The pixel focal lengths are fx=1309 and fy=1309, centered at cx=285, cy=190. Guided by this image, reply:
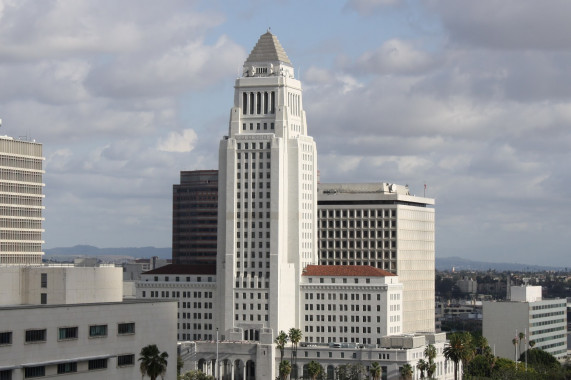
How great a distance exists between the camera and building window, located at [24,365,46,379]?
14488cm

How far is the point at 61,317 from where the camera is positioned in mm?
149000

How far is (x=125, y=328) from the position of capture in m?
159

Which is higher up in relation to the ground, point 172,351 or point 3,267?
point 3,267

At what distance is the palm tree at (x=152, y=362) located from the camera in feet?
513

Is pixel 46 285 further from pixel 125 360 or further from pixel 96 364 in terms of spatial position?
pixel 125 360

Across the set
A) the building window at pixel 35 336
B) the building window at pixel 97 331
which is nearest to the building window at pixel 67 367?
the building window at pixel 35 336

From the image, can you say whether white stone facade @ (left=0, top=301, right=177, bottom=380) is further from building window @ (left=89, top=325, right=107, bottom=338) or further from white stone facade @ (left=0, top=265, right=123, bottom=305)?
white stone facade @ (left=0, top=265, right=123, bottom=305)

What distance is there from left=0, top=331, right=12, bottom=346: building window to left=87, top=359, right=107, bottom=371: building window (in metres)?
13.0

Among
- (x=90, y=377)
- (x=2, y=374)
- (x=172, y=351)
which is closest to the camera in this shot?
(x=2, y=374)

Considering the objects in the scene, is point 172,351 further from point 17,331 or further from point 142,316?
point 17,331

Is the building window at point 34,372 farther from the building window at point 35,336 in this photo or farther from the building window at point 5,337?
the building window at point 5,337

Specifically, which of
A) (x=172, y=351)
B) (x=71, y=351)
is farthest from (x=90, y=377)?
(x=172, y=351)

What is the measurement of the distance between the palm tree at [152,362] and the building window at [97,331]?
598 centimetres

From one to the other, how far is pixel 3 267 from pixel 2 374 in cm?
1762
